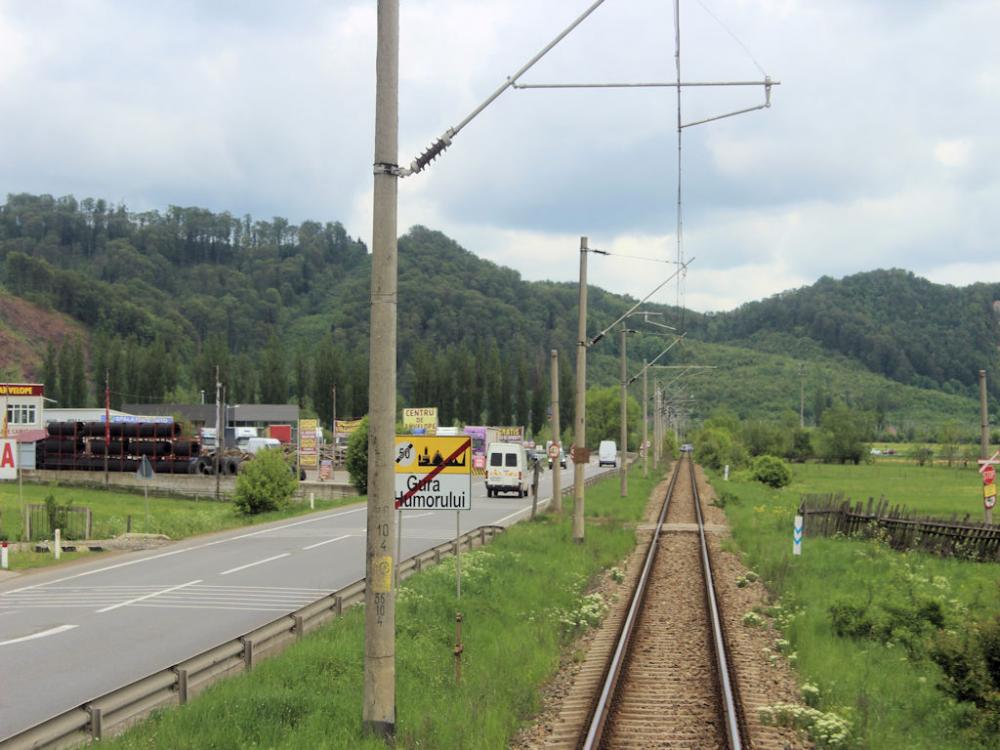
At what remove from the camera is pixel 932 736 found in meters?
11.1

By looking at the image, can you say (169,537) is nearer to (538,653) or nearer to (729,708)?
(538,653)

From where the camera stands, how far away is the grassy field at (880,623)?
37.1 ft

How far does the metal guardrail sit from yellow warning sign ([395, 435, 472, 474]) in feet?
10.2

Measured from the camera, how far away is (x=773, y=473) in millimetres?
73500

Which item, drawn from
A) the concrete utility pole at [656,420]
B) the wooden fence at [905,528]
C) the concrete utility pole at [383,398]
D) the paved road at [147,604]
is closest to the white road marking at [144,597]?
the paved road at [147,604]

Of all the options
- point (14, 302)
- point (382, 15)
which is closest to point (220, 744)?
point (382, 15)

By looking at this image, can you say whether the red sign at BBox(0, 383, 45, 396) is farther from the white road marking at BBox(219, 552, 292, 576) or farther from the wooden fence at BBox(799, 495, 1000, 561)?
the wooden fence at BBox(799, 495, 1000, 561)

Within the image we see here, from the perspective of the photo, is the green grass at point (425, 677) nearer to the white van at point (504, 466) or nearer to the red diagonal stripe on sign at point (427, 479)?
the red diagonal stripe on sign at point (427, 479)

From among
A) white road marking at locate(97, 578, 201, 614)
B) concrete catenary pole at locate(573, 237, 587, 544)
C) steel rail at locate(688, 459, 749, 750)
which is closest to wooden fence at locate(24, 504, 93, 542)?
white road marking at locate(97, 578, 201, 614)

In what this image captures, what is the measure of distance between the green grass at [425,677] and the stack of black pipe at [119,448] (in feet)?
195

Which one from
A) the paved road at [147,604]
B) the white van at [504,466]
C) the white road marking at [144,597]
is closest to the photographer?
the paved road at [147,604]

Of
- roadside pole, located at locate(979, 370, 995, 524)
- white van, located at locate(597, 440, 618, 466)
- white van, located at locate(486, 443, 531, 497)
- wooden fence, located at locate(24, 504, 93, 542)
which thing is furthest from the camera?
white van, located at locate(597, 440, 618, 466)

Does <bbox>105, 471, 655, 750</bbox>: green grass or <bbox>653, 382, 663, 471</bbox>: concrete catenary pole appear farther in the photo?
<bbox>653, 382, 663, 471</bbox>: concrete catenary pole

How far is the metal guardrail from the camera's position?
382 inches
